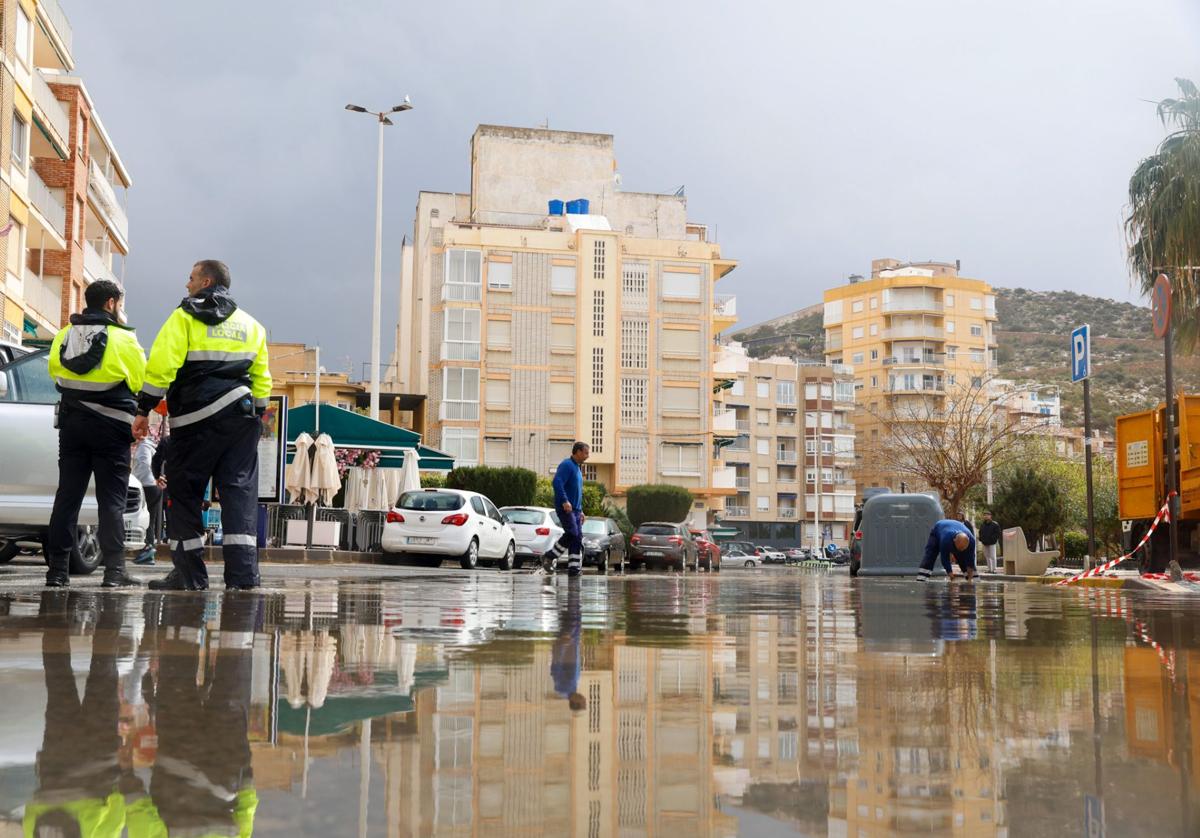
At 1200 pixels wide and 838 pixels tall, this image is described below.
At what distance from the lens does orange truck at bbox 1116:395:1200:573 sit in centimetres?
2122

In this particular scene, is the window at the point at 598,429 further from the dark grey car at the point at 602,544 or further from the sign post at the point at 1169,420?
the sign post at the point at 1169,420

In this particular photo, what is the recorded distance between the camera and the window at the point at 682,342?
2913 inches

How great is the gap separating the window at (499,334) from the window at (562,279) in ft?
10.1

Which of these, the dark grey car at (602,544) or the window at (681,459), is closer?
the dark grey car at (602,544)

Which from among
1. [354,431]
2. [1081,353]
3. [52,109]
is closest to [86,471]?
[354,431]

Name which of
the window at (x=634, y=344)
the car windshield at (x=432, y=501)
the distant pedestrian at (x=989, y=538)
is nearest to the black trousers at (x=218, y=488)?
the car windshield at (x=432, y=501)

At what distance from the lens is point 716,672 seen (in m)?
4.70

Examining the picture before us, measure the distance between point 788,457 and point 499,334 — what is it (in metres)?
51.0

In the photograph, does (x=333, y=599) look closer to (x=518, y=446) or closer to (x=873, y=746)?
(x=873, y=746)

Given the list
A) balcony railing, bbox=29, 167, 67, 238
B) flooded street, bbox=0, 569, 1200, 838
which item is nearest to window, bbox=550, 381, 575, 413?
balcony railing, bbox=29, 167, 67, 238

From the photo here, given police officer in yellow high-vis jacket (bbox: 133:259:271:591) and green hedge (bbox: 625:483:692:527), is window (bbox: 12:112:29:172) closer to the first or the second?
police officer in yellow high-vis jacket (bbox: 133:259:271:591)

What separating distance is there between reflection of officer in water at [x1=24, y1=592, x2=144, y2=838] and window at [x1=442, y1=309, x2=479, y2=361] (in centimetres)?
6662

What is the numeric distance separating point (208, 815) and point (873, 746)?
1575mm

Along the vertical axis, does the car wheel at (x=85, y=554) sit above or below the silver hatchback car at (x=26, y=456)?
below
